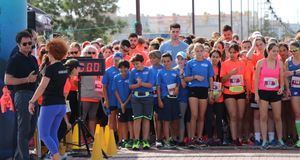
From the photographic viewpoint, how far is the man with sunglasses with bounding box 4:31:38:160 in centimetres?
984

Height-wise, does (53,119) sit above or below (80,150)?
above

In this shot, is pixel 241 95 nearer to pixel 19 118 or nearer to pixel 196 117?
pixel 196 117

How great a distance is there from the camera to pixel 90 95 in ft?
42.7

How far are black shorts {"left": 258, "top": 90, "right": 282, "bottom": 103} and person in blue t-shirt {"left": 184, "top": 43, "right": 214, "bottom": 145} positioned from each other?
1.00 metres

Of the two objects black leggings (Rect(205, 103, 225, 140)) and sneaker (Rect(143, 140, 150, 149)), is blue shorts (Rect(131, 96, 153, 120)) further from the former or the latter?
black leggings (Rect(205, 103, 225, 140))

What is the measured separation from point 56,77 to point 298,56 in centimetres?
519

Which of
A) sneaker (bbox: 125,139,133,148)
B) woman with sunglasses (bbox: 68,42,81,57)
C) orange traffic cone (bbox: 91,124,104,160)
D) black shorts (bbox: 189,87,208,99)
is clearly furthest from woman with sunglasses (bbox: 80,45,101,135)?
orange traffic cone (bbox: 91,124,104,160)

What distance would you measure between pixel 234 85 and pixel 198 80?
737 mm

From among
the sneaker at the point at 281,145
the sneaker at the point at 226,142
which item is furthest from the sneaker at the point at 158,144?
the sneaker at the point at 281,145

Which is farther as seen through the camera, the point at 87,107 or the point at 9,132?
the point at 87,107

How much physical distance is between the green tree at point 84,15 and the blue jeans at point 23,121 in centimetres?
5208

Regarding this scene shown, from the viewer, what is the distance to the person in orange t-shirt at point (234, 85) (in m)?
12.8

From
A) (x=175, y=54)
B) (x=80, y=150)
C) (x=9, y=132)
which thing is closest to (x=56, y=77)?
(x=9, y=132)

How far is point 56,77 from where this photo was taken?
9508mm
